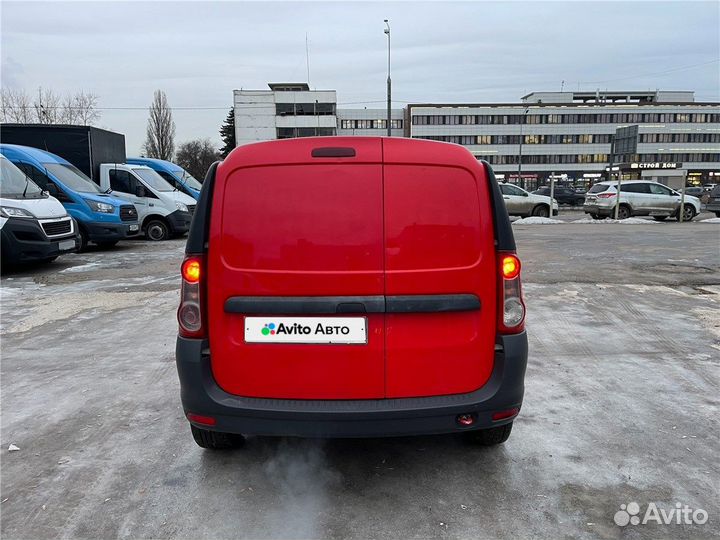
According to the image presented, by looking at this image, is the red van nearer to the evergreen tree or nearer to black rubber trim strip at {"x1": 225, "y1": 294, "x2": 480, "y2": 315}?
black rubber trim strip at {"x1": 225, "y1": 294, "x2": 480, "y2": 315}

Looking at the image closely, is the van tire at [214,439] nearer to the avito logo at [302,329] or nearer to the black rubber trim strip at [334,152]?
the avito logo at [302,329]

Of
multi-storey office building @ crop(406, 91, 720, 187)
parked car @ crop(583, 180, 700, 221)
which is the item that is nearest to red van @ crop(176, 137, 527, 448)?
parked car @ crop(583, 180, 700, 221)

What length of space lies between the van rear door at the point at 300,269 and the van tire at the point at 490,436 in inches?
37.3

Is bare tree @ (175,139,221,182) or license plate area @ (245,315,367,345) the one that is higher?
bare tree @ (175,139,221,182)

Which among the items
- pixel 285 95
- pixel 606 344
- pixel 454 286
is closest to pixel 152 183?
pixel 606 344

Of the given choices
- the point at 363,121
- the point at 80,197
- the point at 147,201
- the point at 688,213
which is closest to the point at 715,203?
the point at 688,213

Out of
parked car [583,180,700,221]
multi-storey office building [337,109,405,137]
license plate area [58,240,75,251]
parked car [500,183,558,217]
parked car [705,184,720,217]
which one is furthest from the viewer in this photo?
multi-storey office building [337,109,405,137]

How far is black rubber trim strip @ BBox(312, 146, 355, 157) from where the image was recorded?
2.68 metres

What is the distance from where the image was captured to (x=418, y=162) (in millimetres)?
2689

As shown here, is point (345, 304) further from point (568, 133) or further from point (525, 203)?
point (568, 133)

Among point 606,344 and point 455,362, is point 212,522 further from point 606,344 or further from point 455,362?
point 606,344

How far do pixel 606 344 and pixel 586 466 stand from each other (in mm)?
2646

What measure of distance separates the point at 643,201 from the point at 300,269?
2335 centimetres

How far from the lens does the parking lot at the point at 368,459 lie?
2605mm
